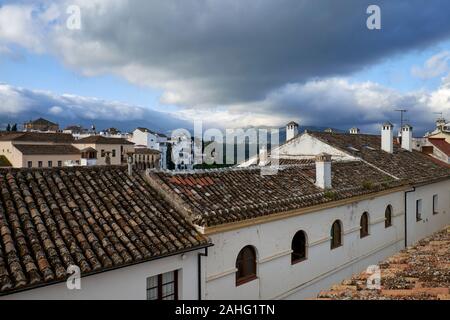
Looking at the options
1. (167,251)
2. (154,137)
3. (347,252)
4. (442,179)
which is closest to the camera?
(167,251)

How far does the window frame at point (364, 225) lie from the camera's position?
14.6 m

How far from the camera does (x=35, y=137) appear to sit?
56281mm

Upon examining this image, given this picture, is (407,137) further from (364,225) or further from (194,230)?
(194,230)

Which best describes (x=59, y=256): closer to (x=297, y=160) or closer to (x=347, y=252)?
(x=347, y=252)

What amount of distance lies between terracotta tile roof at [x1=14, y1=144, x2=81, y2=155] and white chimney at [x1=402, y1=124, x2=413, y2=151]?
43.3 m

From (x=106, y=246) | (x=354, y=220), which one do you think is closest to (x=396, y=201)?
(x=354, y=220)

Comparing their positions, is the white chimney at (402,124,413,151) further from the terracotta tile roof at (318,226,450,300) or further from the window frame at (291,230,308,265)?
the terracotta tile roof at (318,226,450,300)

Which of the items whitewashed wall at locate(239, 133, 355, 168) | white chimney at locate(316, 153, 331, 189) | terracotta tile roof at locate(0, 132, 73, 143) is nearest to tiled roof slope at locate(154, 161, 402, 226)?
white chimney at locate(316, 153, 331, 189)

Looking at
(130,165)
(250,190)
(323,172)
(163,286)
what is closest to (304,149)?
(323,172)

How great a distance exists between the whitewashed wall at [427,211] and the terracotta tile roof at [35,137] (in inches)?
1995

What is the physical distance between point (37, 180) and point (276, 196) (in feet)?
20.0

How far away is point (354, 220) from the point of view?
13.9 m

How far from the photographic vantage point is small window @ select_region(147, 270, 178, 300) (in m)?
7.75

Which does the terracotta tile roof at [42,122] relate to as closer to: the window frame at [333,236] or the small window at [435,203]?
the small window at [435,203]
